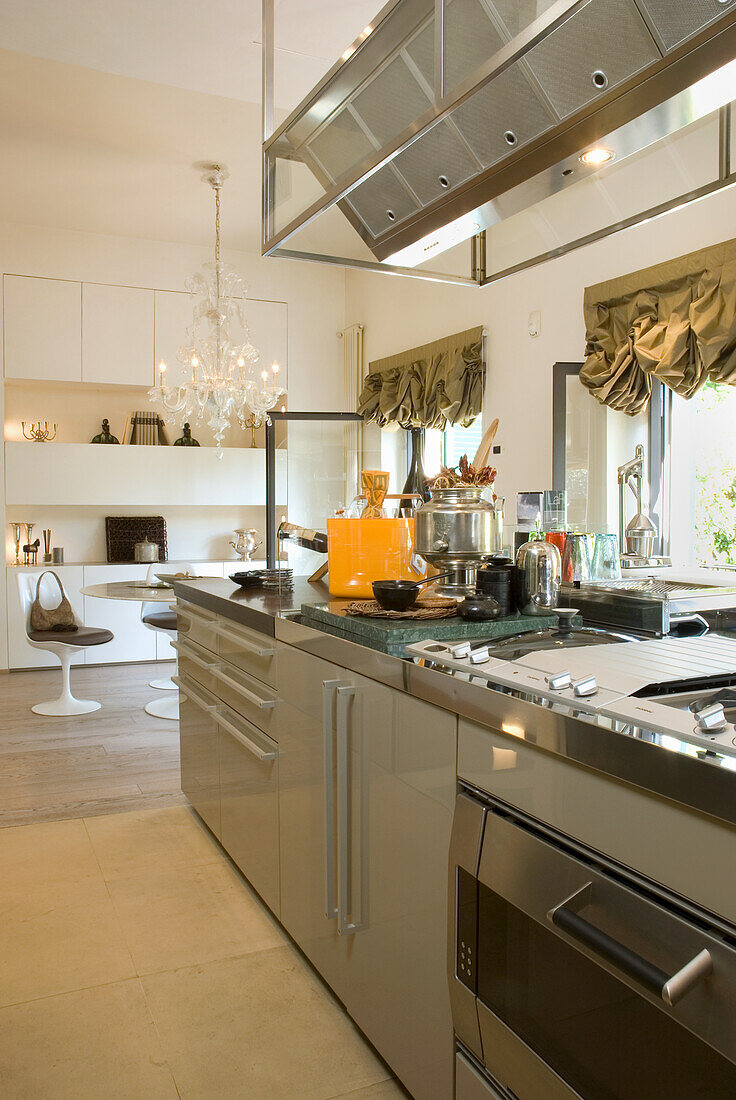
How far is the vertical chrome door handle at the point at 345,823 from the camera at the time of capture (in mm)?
1746

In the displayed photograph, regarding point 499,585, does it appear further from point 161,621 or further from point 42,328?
point 42,328

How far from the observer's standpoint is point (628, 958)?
966 millimetres

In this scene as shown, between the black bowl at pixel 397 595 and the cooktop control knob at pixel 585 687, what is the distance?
0.74m

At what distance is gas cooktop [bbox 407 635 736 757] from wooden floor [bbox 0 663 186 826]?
7.61ft

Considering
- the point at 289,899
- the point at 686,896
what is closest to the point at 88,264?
the point at 289,899

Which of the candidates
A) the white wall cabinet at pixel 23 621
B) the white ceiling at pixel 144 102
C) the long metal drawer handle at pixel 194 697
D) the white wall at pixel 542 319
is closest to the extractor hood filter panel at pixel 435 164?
the white ceiling at pixel 144 102

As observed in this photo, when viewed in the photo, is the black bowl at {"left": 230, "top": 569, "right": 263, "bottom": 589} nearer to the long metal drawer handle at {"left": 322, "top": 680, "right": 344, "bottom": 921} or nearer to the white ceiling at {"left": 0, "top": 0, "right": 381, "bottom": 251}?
the long metal drawer handle at {"left": 322, "top": 680, "right": 344, "bottom": 921}

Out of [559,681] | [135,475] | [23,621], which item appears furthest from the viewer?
[135,475]

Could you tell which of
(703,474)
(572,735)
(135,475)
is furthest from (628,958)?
(135,475)

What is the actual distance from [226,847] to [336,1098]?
3.89 ft

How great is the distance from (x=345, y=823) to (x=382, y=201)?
154 centimetres

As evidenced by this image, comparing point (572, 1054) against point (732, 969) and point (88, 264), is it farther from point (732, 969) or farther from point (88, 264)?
point (88, 264)

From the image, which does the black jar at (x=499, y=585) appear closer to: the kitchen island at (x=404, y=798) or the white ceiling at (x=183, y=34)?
the kitchen island at (x=404, y=798)

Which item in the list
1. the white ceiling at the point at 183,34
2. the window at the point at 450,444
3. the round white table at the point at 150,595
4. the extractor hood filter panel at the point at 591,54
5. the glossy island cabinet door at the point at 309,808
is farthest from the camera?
the window at the point at 450,444
